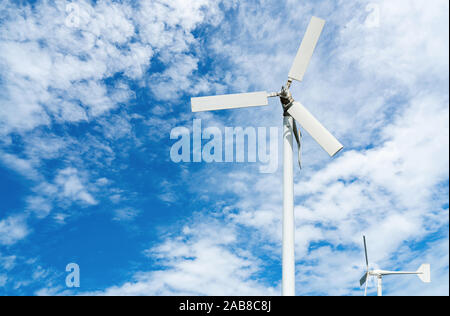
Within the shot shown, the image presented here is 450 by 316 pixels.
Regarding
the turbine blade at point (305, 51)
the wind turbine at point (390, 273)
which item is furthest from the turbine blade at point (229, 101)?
the wind turbine at point (390, 273)

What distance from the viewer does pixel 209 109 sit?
19344mm

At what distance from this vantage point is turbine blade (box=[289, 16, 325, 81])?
19.4 m

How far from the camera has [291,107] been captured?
19078 millimetres

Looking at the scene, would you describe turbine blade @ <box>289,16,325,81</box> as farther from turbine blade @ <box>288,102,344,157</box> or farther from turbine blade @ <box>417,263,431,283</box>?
turbine blade @ <box>417,263,431,283</box>

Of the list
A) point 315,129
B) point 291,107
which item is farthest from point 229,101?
point 315,129

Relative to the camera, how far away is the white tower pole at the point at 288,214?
588 inches

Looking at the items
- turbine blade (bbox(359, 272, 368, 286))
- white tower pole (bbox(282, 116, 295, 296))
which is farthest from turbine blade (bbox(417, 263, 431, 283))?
white tower pole (bbox(282, 116, 295, 296))

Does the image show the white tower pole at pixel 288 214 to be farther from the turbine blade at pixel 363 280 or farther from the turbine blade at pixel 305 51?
the turbine blade at pixel 363 280

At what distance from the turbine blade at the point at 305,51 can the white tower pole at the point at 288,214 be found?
268 centimetres

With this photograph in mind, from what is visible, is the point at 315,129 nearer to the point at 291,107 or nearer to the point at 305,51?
the point at 291,107

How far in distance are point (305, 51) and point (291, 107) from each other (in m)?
3.59
